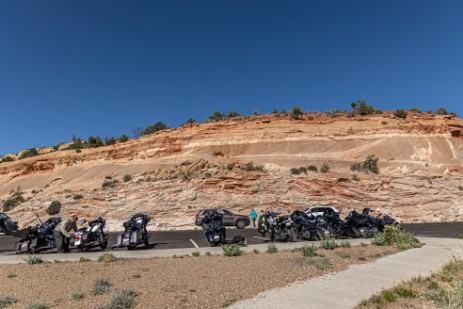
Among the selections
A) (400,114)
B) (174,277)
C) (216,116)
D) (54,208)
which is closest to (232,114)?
(216,116)

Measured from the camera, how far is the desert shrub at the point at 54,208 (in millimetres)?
28905

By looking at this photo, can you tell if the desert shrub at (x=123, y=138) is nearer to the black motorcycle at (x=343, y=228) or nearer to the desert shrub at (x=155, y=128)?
the desert shrub at (x=155, y=128)

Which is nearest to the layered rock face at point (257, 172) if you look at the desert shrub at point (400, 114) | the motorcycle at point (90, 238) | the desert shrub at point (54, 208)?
the desert shrub at point (54, 208)

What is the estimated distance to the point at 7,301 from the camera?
573 centimetres

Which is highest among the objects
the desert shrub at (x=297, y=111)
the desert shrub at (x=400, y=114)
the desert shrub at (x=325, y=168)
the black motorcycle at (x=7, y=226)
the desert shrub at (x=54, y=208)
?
the desert shrub at (x=297, y=111)

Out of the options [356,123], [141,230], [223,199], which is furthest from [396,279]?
[356,123]

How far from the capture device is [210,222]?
13.8 metres

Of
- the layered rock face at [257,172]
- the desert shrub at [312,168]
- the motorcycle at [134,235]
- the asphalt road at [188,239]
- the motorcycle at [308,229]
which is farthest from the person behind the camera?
the desert shrub at [312,168]

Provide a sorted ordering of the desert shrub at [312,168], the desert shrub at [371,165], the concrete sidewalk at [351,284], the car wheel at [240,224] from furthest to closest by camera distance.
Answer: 1. the desert shrub at [371,165]
2. the desert shrub at [312,168]
3. the car wheel at [240,224]
4. the concrete sidewalk at [351,284]

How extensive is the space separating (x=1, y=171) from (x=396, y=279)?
64100mm

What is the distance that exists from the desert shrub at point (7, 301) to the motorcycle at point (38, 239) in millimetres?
7107

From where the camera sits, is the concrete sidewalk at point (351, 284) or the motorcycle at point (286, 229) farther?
the motorcycle at point (286, 229)

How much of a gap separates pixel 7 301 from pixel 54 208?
86.4 feet

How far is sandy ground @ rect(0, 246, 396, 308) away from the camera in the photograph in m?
5.92
